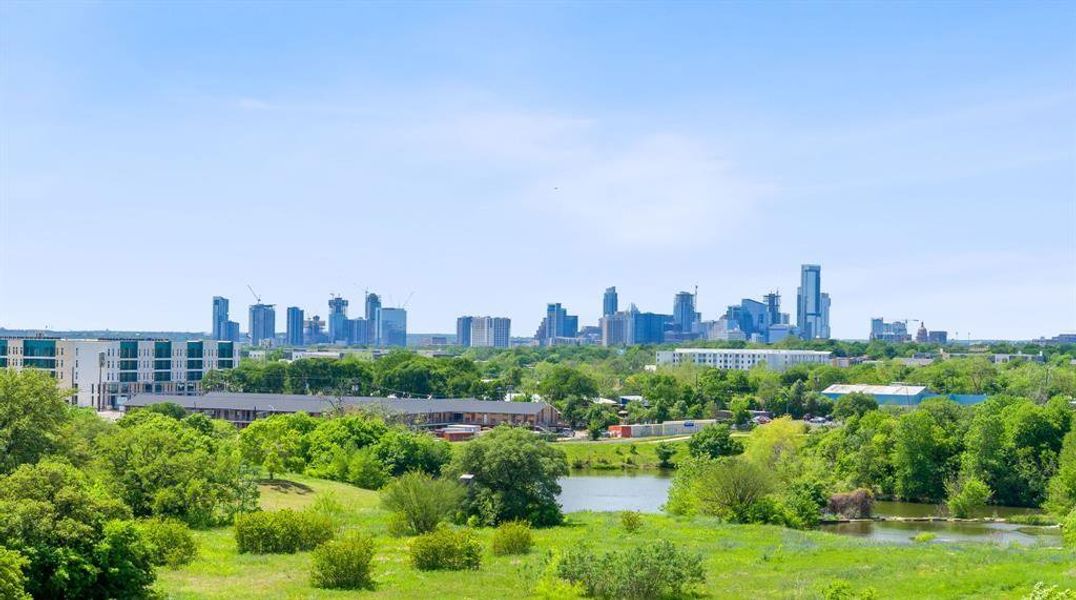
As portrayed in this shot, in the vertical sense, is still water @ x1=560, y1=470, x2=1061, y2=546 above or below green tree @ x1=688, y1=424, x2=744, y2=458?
below

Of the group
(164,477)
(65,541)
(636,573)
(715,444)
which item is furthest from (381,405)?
(65,541)

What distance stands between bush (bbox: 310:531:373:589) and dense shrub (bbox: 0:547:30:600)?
686 cm

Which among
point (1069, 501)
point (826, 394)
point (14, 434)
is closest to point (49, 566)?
point (14, 434)

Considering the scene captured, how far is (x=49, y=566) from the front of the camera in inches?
763

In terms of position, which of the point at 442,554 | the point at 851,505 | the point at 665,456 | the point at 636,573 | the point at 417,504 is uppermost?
the point at 636,573

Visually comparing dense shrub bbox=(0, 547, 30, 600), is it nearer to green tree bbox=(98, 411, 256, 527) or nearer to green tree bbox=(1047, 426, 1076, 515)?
green tree bbox=(98, 411, 256, 527)

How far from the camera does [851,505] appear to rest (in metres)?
46.7

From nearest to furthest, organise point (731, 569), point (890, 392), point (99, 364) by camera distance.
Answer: point (731, 569), point (99, 364), point (890, 392)

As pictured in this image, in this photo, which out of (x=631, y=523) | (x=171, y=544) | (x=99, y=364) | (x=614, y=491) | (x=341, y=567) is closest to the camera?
(x=341, y=567)

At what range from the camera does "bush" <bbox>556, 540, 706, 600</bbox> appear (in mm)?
22375

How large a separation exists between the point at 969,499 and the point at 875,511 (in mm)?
4284

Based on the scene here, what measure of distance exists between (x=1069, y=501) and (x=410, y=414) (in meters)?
51.2

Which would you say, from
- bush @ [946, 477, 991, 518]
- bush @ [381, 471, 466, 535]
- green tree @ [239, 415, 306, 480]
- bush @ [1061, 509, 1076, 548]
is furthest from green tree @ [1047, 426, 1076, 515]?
green tree @ [239, 415, 306, 480]

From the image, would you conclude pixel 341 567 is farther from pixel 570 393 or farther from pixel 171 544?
pixel 570 393
